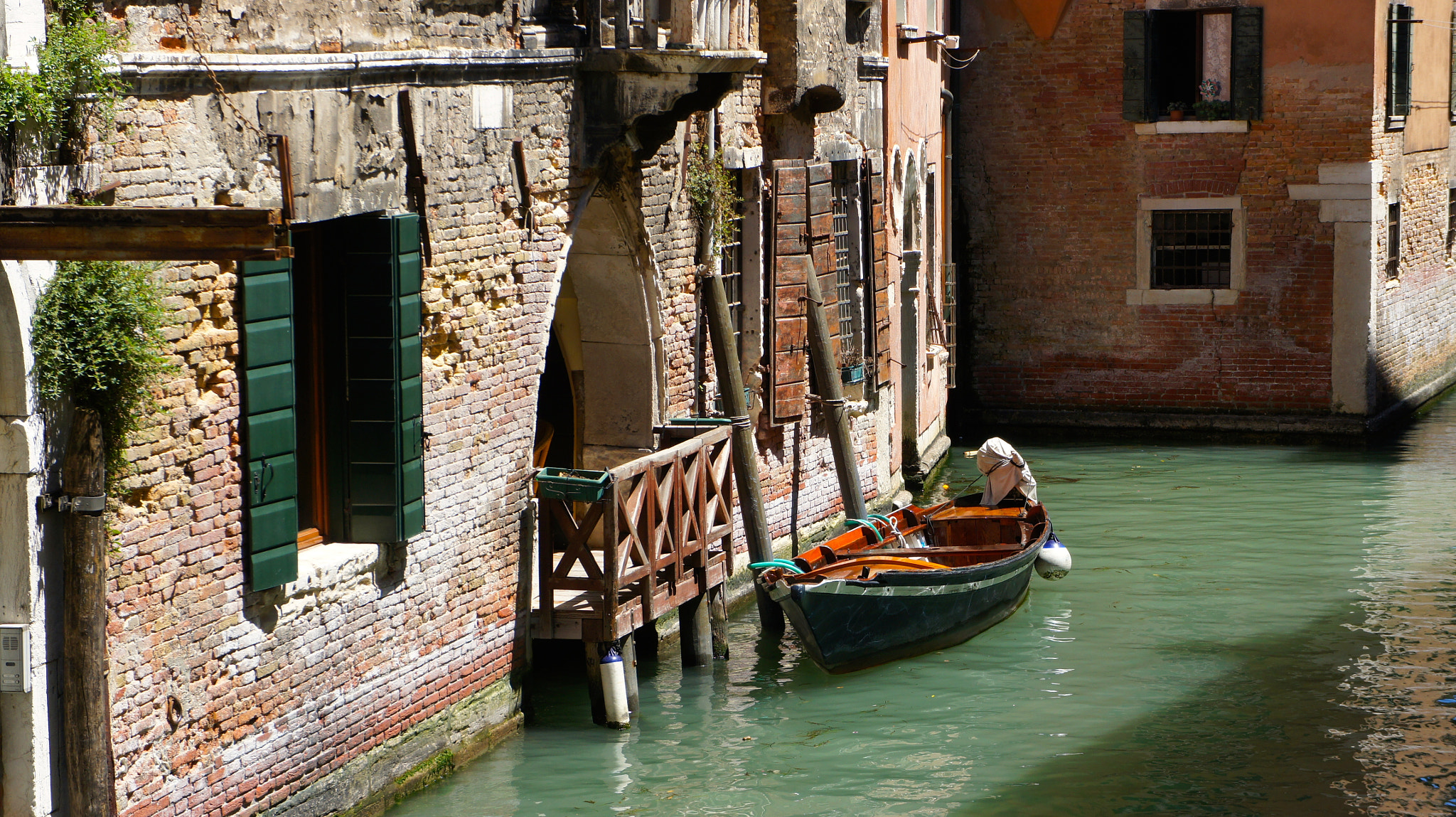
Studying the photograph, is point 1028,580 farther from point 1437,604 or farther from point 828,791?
point 828,791

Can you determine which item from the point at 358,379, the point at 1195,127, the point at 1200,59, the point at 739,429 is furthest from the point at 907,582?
the point at 1200,59

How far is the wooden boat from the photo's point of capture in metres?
10.5

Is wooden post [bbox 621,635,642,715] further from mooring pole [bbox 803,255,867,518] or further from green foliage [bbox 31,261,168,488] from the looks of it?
mooring pole [bbox 803,255,867,518]

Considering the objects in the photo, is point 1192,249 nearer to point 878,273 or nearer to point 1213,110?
point 1213,110

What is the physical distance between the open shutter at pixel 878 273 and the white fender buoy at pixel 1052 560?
8.93 ft

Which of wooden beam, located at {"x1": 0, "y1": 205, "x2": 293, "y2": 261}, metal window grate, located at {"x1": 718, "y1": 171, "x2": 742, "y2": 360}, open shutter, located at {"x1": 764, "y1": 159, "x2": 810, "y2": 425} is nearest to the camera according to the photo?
wooden beam, located at {"x1": 0, "y1": 205, "x2": 293, "y2": 261}

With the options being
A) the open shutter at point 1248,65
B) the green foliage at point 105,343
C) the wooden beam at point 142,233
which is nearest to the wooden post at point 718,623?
the green foliage at point 105,343

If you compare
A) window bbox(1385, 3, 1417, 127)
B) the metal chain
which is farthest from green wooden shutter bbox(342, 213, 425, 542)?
window bbox(1385, 3, 1417, 127)

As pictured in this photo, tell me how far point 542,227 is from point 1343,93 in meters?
13.1

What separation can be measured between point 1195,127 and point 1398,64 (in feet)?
8.61

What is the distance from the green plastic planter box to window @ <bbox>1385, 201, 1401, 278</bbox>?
14.6 m

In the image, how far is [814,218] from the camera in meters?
13.4

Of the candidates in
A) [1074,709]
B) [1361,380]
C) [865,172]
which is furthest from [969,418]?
[1074,709]

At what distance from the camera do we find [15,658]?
20.0 feet
